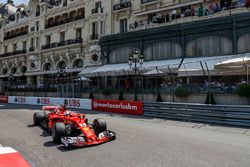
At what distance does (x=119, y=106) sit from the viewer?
15469 millimetres

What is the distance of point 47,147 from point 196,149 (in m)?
4.47

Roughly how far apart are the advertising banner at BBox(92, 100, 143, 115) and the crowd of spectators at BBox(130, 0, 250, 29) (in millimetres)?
11711

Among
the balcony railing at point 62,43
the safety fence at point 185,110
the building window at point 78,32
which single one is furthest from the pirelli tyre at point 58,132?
the building window at point 78,32

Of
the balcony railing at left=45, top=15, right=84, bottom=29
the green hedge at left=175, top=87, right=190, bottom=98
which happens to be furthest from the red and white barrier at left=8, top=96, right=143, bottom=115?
the balcony railing at left=45, top=15, right=84, bottom=29

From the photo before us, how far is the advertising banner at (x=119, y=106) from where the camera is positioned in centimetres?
1420

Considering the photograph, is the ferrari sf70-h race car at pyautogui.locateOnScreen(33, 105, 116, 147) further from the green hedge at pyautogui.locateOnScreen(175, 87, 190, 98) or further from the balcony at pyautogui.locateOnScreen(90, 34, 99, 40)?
the balcony at pyautogui.locateOnScreen(90, 34, 99, 40)

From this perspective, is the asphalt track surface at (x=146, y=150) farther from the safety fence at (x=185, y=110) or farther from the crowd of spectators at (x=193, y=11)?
the crowd of spectators at (x=193, y=11)

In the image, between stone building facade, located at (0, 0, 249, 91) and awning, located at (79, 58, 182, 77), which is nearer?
awning, located at (79, 58, 182, 77)

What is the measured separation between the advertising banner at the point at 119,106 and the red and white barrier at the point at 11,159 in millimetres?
9137

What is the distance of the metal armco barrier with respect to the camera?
31.9 feet

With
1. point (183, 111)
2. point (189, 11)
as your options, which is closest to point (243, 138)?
point (183, 111)

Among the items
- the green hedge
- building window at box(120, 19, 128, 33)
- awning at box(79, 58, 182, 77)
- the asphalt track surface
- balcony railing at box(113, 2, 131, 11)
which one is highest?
balcony railing at box(113, 2, 131, 11)

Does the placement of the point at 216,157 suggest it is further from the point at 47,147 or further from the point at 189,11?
the point at 189,11

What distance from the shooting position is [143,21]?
25.6 metres
